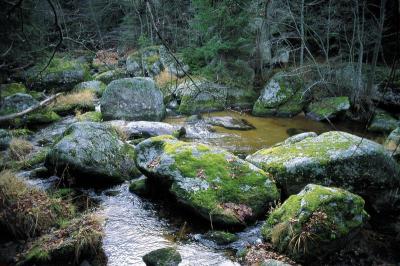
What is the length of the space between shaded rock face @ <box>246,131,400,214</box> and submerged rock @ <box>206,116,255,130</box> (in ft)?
19.0

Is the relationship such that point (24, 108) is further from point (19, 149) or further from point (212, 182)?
point (212, 182)

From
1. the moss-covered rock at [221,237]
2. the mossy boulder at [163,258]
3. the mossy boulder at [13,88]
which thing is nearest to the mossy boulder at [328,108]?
the moss-covered rock at [221,237]

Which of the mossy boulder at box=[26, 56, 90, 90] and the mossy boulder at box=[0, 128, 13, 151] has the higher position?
the mossy boulder at box=[26, 56, 90, 90]

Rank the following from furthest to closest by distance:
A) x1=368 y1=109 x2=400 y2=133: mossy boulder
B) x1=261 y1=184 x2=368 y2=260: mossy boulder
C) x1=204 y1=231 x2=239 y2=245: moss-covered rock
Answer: x1=368 y1=109 x2=400 y2=133: mossy boulder < x1=204 y1=231 x2=239 y2=245: moss-covered rock < x1=261 y1=184 x2=368 y2=260: mossy boulder

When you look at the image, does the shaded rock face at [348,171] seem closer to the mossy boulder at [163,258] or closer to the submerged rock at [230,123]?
the mossy boulder at [163,258]

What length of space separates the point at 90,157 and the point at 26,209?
219 centimetres

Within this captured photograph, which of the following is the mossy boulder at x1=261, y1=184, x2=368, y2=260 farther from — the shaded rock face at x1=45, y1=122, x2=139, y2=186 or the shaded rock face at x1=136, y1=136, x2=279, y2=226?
the shaded rock face at x1=45, y1=122, x2=139, y2=186

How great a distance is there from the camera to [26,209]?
6109 mm

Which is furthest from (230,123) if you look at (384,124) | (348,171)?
(348,171)

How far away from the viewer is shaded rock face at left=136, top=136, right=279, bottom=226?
22.1 ft

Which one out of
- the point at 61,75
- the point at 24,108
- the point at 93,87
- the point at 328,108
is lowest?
the point at 328,108

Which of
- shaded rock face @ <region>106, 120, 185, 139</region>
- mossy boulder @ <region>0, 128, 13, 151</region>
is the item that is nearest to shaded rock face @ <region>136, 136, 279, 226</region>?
shaded rock face @ <region>106, 120, 185, 139</region>

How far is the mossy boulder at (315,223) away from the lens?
575cm

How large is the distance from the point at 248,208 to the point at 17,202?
4.17m
